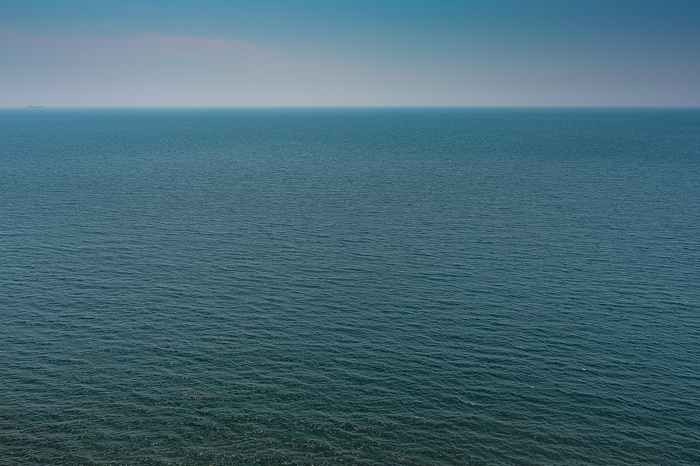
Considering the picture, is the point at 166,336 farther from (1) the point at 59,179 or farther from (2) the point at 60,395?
(1) the point at 59,179

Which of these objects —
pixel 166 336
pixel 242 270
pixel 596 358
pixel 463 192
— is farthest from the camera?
pixel 463 192

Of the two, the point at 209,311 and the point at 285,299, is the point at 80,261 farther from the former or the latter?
the point at 285,299

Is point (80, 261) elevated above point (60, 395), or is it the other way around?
point (80, 261)

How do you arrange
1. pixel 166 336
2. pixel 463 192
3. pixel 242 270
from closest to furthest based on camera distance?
pixel 166 336
pixel 242 270
pixel 463 192

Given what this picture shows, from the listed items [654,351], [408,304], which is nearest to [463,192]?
[408,304]

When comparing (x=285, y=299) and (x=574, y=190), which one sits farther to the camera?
(x=574, y=190)

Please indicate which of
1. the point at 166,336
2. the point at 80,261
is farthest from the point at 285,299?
the point at 80,261
